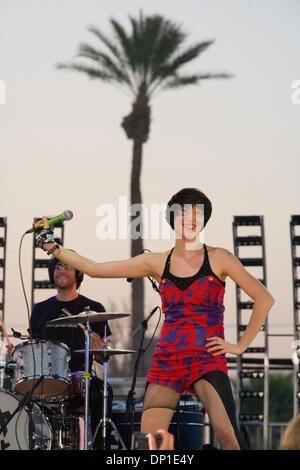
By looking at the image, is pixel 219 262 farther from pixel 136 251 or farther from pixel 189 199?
pixel 136 251

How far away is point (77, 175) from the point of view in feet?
40.0

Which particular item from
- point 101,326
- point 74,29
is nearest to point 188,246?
point 101,326

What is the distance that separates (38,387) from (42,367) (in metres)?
A: 0.28

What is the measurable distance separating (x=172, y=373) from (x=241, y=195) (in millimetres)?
7730

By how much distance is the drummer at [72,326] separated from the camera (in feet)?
25.0

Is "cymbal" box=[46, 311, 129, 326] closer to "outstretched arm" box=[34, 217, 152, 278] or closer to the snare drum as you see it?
A: the snare drum

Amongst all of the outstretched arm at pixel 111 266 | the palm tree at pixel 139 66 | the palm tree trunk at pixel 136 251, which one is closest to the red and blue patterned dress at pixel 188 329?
the outstretched arm at pixel 111 266

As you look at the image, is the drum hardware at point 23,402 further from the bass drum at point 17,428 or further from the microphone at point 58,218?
the microphone at point 58,218

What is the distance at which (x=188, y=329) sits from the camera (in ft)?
14.3

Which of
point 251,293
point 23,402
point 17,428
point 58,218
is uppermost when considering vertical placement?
point 58,218

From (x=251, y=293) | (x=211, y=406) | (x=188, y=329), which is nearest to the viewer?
(x=211, y=406)

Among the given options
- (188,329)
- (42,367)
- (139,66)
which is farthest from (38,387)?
(139,66)

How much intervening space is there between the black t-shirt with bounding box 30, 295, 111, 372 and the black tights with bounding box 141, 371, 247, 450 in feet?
11.4
